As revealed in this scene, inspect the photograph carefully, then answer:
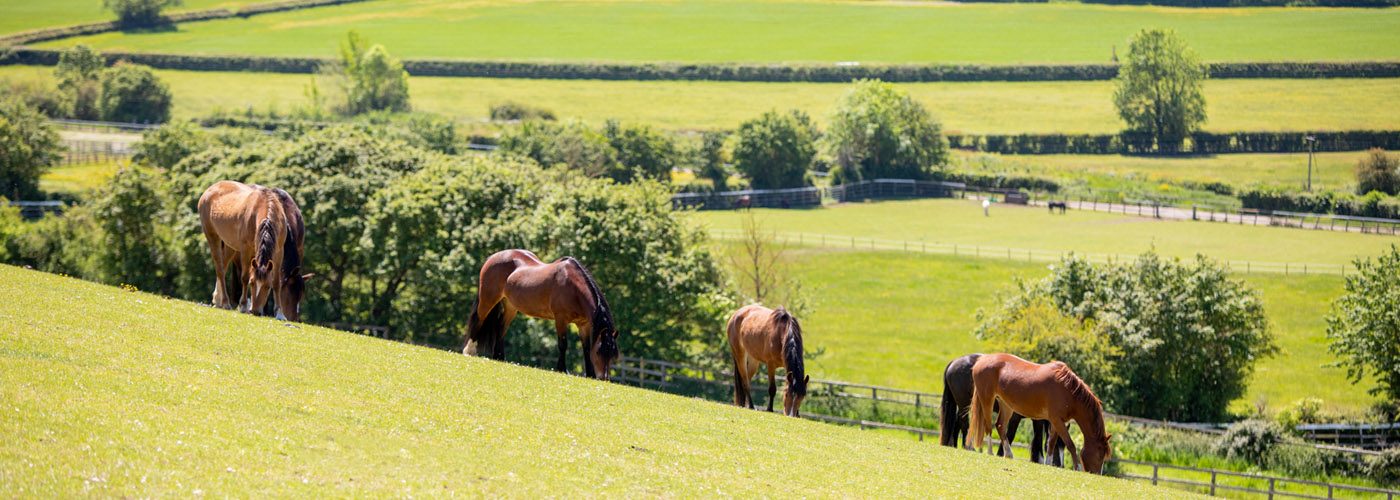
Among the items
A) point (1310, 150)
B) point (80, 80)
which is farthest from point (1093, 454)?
point (80, 80)

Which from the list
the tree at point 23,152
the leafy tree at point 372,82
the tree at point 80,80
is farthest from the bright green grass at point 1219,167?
the tree at point 80,80

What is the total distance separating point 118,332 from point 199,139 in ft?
207

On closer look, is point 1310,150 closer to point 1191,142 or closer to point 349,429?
point 1191,142

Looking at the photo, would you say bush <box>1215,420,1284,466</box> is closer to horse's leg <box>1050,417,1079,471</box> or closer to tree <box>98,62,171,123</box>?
horse's leg <box>1050,417,1079,471</box>

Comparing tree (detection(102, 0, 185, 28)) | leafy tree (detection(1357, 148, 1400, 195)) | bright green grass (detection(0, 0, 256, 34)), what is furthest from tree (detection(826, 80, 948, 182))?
bright green grass (detection(0, 0, 256, 34))

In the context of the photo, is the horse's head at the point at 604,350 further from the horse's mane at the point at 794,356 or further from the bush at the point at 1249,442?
the bush at the point at 1249,442

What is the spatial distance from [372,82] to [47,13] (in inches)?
1943

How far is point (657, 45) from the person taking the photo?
132 m

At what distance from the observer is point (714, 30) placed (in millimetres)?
137250

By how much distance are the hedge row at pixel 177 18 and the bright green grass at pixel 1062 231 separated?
91.4 m

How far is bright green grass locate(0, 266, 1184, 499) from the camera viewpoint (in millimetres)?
11133

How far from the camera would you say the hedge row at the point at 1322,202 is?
62.0 m

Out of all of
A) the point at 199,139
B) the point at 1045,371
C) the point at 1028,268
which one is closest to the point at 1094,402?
the point at 1045,371

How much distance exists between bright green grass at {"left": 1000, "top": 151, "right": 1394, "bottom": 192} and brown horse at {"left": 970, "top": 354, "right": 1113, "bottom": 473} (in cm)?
5410
